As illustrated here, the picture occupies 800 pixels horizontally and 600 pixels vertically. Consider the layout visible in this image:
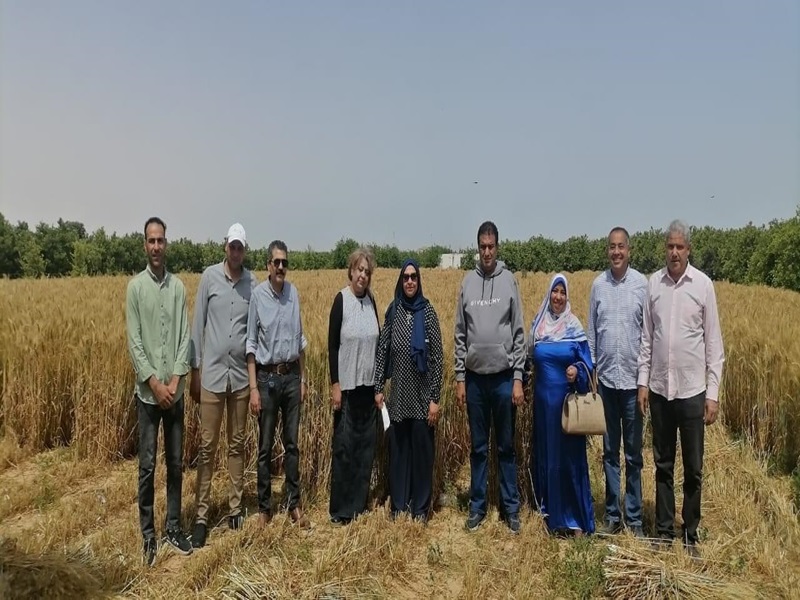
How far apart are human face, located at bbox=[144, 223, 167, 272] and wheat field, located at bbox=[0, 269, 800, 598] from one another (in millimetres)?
1951

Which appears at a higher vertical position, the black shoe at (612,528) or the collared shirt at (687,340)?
the collared shirt at (687,340)

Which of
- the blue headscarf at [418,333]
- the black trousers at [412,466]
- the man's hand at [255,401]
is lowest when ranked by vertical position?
the black trousers at [412,466]

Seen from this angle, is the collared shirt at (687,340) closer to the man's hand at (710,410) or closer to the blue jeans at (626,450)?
the man's hand at (710,410)

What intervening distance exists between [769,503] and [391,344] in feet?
12.4

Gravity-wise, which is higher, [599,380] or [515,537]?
[599,380]

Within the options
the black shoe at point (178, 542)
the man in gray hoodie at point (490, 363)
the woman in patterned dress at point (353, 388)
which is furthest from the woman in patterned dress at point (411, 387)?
the black shoe at point (178, 542)

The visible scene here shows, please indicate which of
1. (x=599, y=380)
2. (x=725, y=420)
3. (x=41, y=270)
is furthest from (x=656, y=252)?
(x=41, y=270)

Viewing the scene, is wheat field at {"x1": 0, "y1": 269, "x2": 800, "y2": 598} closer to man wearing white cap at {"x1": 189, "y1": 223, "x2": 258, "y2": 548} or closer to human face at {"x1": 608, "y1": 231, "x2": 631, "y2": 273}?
man wearing white cap at {"x1": 189, "y1": 223, "x2": 258, "y2": 548}

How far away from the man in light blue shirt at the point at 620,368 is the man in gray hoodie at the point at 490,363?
72cm

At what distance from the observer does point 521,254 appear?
56.3m

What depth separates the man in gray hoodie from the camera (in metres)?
4.31

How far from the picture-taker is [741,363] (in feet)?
21.3

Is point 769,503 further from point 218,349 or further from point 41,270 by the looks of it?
point 41,270

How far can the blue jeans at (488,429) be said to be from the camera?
436 centimetres
